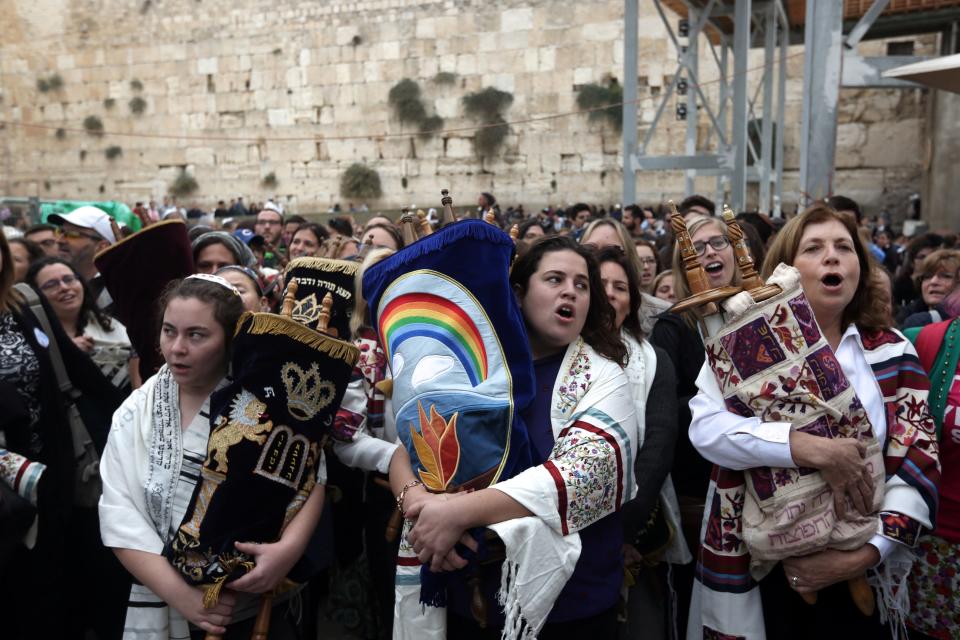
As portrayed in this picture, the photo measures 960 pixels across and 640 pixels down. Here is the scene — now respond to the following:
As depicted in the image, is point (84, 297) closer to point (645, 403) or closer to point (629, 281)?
point (629, 281)

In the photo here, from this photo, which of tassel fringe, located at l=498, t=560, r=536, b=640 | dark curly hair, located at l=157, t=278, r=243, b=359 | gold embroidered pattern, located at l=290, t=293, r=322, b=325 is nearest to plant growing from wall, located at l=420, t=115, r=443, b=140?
gold embroidered pattern, located at l=290, t=293, r=322, b=325

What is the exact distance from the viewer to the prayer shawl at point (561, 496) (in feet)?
5.62

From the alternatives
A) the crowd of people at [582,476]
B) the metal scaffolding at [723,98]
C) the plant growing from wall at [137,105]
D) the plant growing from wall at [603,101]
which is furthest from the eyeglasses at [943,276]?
the plant growing from wall at [137,105]

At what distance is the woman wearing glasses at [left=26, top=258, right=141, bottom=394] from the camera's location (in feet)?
10.5

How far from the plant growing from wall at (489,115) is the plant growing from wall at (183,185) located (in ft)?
28.0

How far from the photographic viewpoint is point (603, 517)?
1.91 metres

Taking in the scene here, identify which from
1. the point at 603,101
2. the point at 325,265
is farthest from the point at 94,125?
A: the point at 325,265

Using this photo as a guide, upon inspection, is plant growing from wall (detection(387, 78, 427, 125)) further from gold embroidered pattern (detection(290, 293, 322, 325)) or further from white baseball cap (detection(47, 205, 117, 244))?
gold embroidered pattern (detection(290, 293, 322, 325))

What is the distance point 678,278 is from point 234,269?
1.75 meters

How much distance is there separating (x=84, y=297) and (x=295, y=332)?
75.4 inches

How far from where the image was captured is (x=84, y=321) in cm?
341

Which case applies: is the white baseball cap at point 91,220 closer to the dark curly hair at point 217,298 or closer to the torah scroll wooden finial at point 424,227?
the dark curly hair at point 217,298

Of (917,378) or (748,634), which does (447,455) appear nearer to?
(748,634)

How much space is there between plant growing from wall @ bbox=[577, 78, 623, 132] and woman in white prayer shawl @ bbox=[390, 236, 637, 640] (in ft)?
52.3
